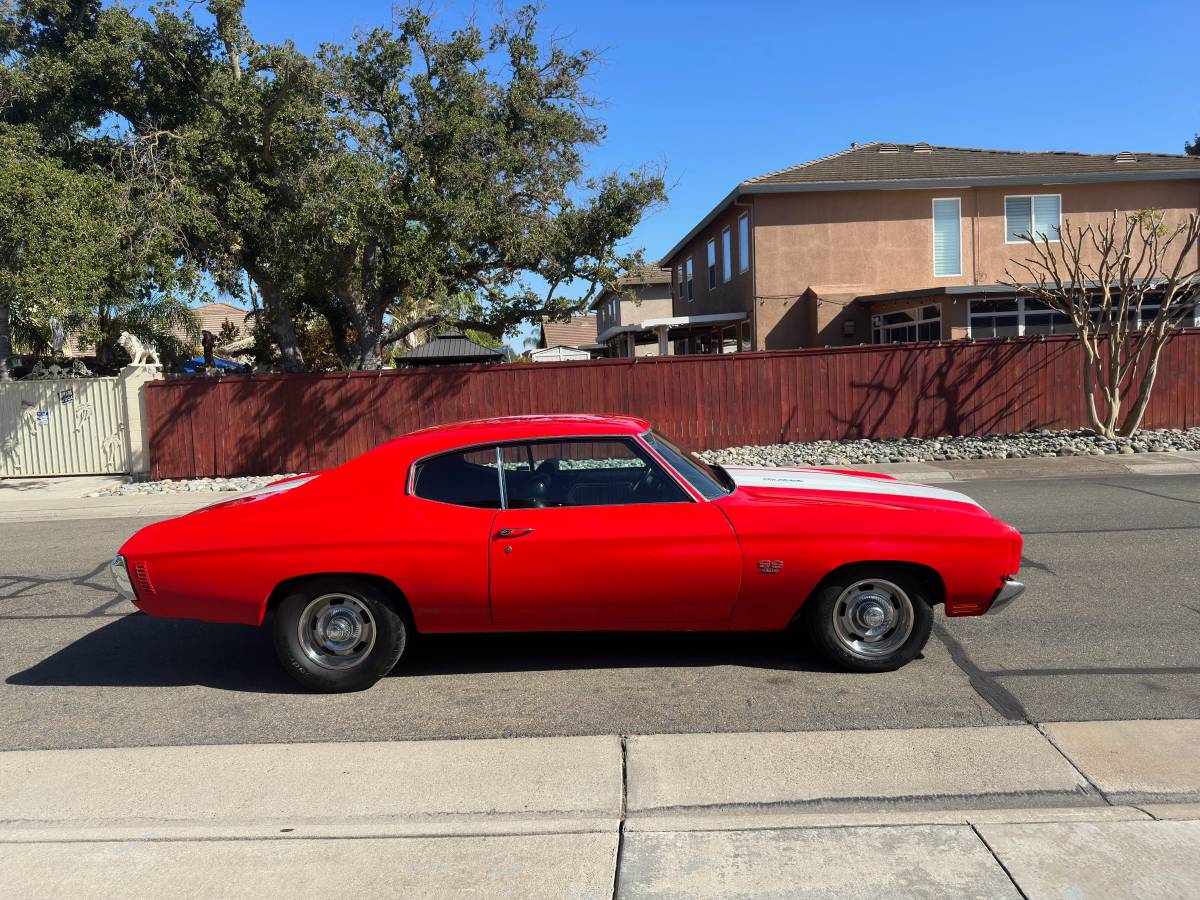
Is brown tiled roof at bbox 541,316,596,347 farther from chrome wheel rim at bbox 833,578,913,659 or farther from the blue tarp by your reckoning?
chrome wheel rim at bbox 833,578,913,659

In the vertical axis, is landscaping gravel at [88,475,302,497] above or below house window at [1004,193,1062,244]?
below

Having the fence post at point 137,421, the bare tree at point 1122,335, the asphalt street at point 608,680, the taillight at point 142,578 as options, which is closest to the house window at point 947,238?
the bare tree at point 1122,335

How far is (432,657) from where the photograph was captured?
5492mm

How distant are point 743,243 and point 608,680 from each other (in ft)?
68.8

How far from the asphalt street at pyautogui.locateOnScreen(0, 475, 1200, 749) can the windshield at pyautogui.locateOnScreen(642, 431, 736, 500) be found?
1.00 meters

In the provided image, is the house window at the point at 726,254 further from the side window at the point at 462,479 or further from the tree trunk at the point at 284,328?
the side window at the point at 462,479

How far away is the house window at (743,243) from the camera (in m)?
23.9

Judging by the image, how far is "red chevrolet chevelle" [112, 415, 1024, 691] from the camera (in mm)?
4734

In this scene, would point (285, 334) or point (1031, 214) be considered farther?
point (1031, 214)

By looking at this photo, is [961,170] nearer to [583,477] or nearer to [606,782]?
[583,477]

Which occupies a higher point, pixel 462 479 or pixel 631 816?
pixel 462 479

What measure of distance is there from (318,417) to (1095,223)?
19507 mm

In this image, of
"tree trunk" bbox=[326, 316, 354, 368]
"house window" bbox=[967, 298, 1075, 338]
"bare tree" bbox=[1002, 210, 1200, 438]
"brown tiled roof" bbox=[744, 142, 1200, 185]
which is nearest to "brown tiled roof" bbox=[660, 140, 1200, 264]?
"brown tiled roof" bbox=[744, 142, 1200, 185]

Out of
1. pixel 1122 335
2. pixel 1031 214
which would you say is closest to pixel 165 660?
pixel 1122 335
